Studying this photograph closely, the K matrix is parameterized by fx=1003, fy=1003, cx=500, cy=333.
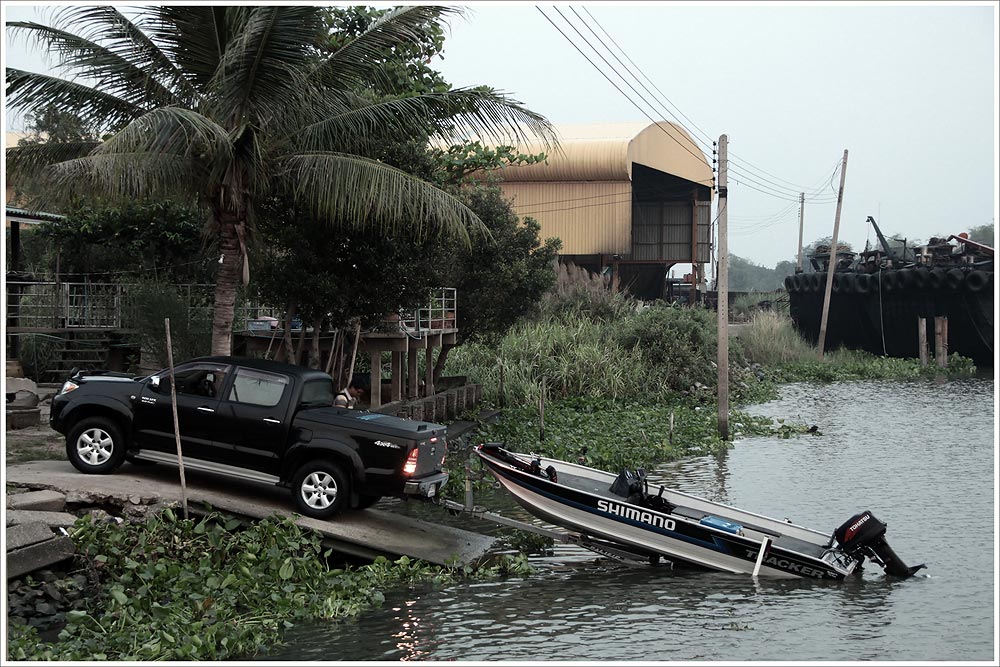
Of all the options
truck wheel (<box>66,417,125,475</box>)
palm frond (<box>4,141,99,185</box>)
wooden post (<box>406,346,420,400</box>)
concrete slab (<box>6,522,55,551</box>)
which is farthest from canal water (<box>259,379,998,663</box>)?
palm frond (<box>4,141,99,185</box>)

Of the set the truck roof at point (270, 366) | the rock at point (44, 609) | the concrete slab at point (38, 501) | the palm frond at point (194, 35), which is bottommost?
the rock at point (44, 609)

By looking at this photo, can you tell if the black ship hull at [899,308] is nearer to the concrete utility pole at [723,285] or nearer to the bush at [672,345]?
the bush at [672,345]

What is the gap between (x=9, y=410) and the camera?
17.4 meters

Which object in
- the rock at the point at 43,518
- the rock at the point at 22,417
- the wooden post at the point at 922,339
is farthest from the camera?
the wooden post at the point at 922,339

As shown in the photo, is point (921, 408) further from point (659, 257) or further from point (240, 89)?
point (240, 89)

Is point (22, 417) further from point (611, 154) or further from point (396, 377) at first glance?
point (611, 154)

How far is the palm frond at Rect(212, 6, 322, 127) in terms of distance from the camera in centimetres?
1398

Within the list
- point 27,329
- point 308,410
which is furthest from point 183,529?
point 27,329

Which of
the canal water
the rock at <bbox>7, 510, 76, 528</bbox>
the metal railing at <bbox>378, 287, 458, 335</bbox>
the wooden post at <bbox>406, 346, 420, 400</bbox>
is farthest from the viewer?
the wooden post at <bbox>406, 346, 420, 400</bbox>

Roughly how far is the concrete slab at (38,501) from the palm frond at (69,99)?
6.23 m

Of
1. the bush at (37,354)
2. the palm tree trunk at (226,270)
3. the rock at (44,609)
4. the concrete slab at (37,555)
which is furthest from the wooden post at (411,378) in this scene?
the rock at (44,609)

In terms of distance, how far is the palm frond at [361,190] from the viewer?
14945mm

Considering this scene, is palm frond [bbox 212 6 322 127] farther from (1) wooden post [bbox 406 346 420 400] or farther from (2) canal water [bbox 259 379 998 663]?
(1) wooden post [bbox 406 346 420 400]

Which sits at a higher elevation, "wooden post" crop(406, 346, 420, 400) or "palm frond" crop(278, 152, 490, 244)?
"palm frond" crop(278, 152, 490, 244)
